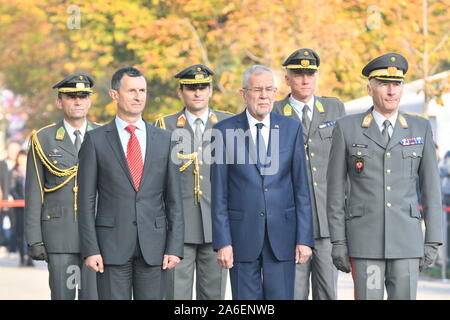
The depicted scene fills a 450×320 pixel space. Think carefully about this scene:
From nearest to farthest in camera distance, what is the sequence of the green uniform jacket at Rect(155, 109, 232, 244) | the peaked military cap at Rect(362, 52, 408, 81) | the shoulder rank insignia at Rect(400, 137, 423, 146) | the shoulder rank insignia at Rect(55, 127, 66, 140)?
the peaked military cap at Rect(362, 52, 408, 81), the shoulder rank insignia at Rect(400, 137, 423, 146), the green uniform jacket at Rect(155, 109, 232, 244), the shoulder rank insignia at Rect(55, 127, 66, 140)

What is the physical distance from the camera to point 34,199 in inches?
386

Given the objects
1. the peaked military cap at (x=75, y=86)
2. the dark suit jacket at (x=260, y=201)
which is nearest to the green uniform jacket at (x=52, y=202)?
the peaked military cap at (x=75, y=86)

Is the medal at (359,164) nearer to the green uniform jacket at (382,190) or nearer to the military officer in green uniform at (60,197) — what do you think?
the green uniform jacket at (382,190)

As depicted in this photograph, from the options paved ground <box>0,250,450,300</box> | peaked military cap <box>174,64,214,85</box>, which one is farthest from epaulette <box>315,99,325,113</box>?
paved ground <box>0,250,450,300</box>

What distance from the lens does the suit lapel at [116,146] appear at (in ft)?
26.1

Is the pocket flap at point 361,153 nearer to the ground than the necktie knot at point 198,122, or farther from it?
nearer to the ground

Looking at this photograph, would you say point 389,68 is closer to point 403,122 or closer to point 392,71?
point 392,71

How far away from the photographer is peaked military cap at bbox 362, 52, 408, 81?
828 centimetres

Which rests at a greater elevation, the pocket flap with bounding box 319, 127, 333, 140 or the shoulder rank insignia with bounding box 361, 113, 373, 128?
the shoulder rank insignia with bounding box 361, 113, 373, 128

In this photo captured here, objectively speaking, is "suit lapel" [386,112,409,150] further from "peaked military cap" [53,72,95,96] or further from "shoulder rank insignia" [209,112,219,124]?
"peaked military cap" [53,72,95,96]

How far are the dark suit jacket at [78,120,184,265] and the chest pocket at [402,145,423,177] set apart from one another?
63.0 inches

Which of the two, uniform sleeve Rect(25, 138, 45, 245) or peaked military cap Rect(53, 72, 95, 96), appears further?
peaked military cap Rect(53, 72, 95, 96)

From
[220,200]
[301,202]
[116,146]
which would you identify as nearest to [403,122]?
[301,202]

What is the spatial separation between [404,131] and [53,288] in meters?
3.23
